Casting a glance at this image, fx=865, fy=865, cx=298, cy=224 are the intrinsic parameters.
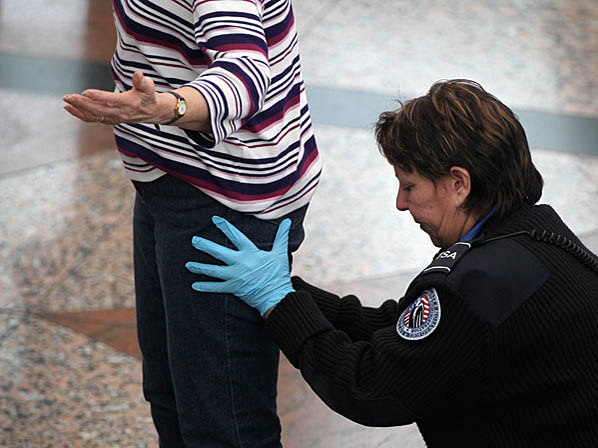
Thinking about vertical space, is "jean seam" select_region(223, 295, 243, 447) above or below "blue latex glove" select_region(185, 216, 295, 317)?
below

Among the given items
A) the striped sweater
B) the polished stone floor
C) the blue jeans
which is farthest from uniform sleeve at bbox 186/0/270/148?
the polished stone floor

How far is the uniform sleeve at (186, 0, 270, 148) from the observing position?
3.67 feet

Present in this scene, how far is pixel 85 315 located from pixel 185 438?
1.19 m

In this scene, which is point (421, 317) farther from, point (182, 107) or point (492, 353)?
point (182, 107)

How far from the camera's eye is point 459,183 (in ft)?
4.37

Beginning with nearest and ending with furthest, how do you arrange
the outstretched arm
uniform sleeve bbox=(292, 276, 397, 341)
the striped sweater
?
1. the outstretched arm
2. the striped sweater
3. uniform sleeve bbox=(292, 276, 397, 341)

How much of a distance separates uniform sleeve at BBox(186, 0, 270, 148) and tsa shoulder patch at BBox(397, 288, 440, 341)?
37 centimetres

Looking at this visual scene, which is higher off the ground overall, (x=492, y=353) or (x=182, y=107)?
(x=182, y=107)

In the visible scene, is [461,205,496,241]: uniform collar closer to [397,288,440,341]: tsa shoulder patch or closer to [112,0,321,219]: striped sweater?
[397,288,440,341]: tsa shoulder patch

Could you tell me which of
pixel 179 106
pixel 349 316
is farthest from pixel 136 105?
pixel 349 316

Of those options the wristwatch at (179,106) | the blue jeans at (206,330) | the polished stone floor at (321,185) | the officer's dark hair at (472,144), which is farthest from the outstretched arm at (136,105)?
the polished stone floor at (321,185)

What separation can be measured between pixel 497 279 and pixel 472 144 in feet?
0.70

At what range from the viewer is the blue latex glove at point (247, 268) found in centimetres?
135

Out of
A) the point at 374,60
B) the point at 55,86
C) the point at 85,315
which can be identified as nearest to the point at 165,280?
the point at 85,315
